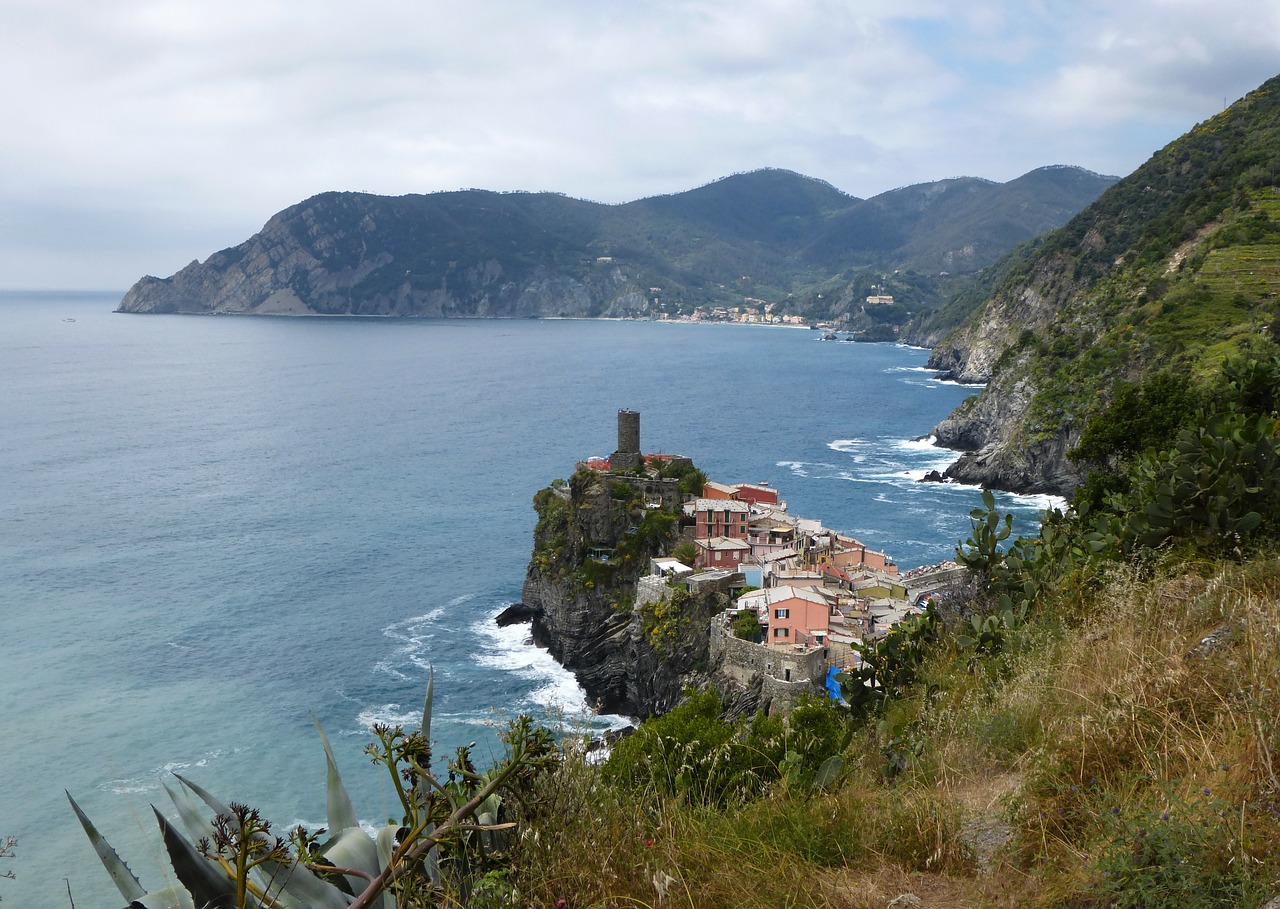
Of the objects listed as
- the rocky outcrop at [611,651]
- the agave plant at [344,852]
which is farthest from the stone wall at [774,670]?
the agave plant at [344,852]

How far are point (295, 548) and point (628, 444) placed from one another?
20.1 metres

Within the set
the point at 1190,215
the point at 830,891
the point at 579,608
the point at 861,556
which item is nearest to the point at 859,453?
the point at 1190,215

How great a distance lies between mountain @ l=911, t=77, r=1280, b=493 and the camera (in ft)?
180

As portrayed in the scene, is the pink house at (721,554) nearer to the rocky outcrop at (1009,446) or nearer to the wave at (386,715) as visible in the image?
the wave at (386,715)

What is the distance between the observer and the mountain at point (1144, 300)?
54938 millimetres

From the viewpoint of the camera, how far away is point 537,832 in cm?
392

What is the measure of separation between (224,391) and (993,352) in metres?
96.2

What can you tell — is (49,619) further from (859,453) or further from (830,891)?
(859,453)

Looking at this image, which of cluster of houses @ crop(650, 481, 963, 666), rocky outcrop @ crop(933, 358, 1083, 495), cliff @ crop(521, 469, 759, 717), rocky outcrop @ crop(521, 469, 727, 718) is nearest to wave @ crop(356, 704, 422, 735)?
rocky outcrop @ crop(521, 469, 727, 718)

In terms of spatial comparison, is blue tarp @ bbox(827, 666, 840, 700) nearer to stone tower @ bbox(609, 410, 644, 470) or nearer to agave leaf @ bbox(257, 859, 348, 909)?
stone tower @ bbox(609, 410, 644, 470)

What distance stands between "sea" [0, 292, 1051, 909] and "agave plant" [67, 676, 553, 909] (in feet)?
0.61

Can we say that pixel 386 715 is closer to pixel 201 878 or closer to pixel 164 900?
pixel 201 878

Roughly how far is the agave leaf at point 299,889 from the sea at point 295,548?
409 mm

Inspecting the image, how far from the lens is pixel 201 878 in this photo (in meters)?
3.19
